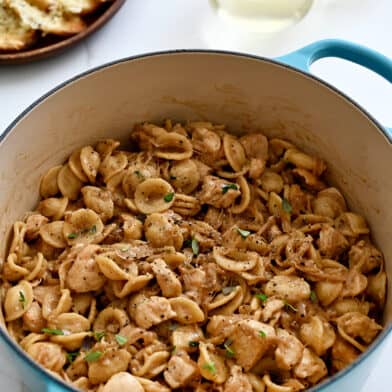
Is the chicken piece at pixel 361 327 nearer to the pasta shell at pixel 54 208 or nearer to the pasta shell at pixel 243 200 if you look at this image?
the pasta shell at pixel 243 200

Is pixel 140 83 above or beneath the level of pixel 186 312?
above

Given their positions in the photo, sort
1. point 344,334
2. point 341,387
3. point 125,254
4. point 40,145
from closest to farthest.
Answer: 1. point 341,387
2. point 344,334
3. point 125,254
4. point 40,145

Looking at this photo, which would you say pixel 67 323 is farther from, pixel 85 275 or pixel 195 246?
pixel 195 246

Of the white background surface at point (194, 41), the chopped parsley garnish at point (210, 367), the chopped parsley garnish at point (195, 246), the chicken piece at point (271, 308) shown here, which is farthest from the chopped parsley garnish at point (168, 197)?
the white background surface at point (194, 41)

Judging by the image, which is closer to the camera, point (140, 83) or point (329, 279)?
point (329, 279)

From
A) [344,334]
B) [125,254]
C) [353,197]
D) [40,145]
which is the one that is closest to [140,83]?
[40,145]

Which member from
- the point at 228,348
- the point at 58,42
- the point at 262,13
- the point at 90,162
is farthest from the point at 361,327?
the point at 58,42

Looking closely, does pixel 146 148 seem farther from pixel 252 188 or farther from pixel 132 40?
pixel 132 40

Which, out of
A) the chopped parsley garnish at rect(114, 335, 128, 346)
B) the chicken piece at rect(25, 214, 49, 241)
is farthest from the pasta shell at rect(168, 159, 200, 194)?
the chopped parsley garnish at rect(114, 335, 128, 346)
